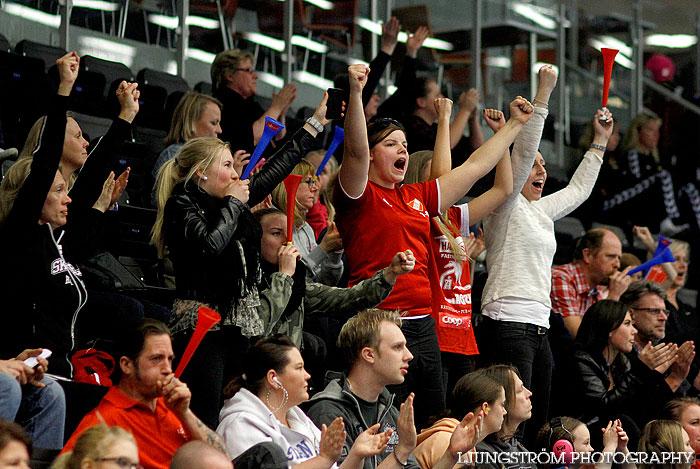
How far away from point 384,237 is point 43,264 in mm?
1340

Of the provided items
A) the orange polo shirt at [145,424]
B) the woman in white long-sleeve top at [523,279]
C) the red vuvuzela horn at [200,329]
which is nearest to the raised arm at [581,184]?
the woman in white long-sleeve top at [523,279]

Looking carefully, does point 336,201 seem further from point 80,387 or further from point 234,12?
point 234,12

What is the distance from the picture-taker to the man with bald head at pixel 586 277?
6.32 metres

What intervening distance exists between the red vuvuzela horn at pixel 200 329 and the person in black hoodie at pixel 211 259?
0.18 metres

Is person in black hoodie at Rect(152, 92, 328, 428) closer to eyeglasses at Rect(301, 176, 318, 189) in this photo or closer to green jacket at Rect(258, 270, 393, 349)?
green jacket at Rect(258, 270, 393, 349)

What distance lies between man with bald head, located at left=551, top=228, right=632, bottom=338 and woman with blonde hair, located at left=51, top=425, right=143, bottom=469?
12.7ft

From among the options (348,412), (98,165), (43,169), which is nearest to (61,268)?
(43,169)

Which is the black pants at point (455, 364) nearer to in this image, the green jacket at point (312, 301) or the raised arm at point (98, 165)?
the green jacket at point (312, 301)

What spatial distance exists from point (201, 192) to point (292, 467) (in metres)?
1.15

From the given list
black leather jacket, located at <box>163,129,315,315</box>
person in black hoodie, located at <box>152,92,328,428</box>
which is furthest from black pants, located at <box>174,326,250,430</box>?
black leather jacket, located at <box>163,129,315,315</box>

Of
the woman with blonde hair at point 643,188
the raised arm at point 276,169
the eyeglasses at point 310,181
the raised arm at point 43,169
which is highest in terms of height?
the raised arm at point 43,169

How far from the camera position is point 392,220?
4.50m

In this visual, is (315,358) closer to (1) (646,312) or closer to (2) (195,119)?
(2) (195,119)

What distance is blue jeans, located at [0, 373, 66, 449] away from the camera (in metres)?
3.50
